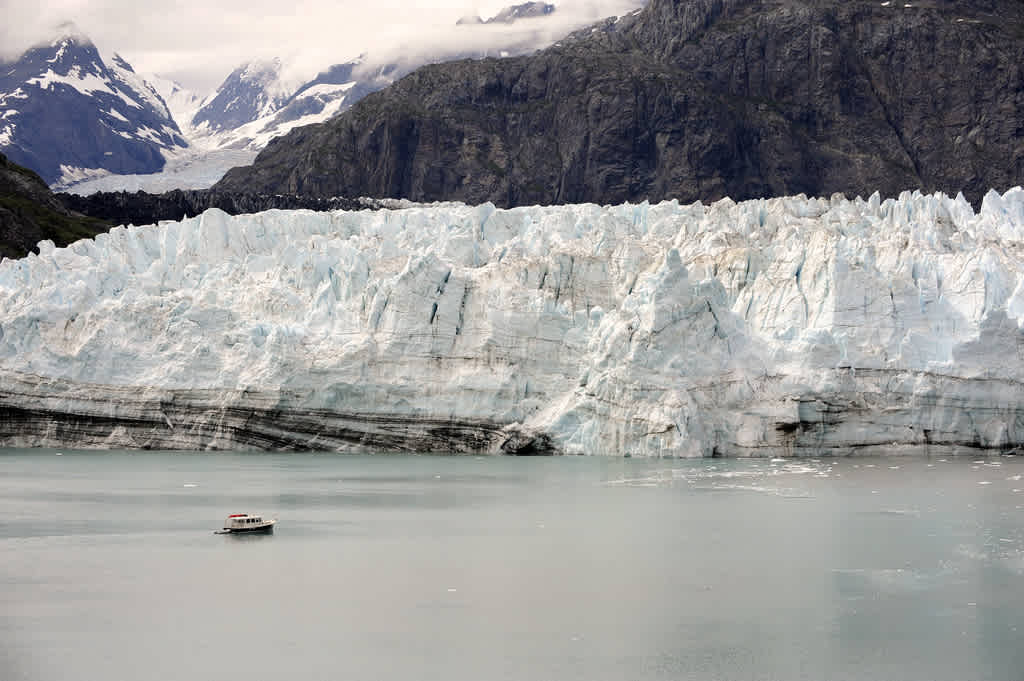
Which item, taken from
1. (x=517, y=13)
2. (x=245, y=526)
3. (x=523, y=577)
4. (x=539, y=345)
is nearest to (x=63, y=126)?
(x=517, y=13)

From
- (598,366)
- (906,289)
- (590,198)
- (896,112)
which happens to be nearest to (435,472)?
(598,366)

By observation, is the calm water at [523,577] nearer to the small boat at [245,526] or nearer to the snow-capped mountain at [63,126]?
the small boat at [245,526]

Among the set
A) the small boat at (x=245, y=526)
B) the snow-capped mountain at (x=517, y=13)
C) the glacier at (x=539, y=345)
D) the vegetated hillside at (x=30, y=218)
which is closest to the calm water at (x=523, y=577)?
the small boat at (x=245, y=526)

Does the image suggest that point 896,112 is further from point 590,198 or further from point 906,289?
point 906,289

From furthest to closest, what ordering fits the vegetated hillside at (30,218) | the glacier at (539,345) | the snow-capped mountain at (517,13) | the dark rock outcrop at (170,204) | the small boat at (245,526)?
the snow-capped mountain at (517,13) → the dark rock outcrop at (170,204) → the vegetated hillside at (30,218) → the glacier at (539,345) → the small boat at (245,526)

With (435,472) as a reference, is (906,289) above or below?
above

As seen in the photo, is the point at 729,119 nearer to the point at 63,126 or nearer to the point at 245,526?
the point at 245,526

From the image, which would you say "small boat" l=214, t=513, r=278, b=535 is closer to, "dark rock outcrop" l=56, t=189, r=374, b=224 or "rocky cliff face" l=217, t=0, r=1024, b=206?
"dark rock outcrop" l=56, t=189, r=374, b=224
